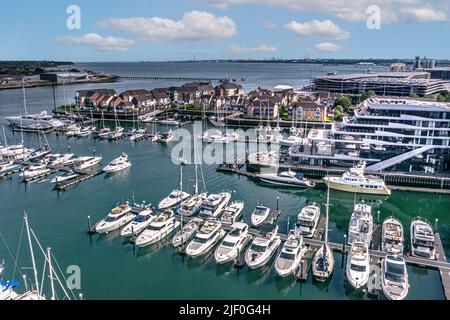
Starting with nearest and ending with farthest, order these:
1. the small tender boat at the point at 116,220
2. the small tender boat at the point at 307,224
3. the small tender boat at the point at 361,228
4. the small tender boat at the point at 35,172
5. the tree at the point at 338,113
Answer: the small tender boat at the point at 361,228 → the small tender boat at the point at 307,224 → the small tender boat at the point at 116,220 → the small tender boat at the point at 35,172 → the tree at the point at 338,113

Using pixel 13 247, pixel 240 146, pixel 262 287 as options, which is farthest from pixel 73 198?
pixel 240 146

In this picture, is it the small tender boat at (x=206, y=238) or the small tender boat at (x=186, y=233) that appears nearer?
the small tender boat at (x=206, y=238)

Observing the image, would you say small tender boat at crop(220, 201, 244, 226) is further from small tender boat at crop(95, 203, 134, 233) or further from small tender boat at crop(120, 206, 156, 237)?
small tender boat at crop(95, 203, 134, 233)

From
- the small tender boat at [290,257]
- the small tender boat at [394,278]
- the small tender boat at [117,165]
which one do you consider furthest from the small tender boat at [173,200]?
the small tender boat at [394,278]

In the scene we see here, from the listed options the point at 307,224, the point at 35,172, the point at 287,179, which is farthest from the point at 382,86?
the point at 35,172

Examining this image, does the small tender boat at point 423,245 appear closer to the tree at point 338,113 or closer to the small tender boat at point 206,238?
the small tender boat at point 206,238

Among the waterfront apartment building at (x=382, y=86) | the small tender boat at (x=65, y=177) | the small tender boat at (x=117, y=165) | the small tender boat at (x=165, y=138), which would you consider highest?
the waterfront apartment building at (x=382, y=86)

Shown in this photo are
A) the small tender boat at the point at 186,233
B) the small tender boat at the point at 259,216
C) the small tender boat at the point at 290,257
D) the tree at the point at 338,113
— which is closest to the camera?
the small tender boat at the point at 290,257

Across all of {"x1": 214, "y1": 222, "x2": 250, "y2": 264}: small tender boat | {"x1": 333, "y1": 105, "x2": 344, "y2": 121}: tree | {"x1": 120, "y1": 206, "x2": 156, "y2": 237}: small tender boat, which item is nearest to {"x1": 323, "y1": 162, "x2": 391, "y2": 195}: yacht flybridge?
{"x1": 214, "y1": 222, "x2": 250, "y2": 264}: small tender boat
